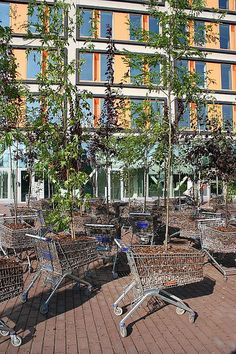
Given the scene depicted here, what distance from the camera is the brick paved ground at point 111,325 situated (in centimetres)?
478

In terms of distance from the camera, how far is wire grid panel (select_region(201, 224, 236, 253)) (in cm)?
790

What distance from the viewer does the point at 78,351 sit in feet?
15.3

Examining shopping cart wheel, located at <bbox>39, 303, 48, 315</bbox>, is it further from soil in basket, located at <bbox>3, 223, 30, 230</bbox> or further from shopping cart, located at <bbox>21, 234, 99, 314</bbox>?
soil in basket, located at <bbox>3, 223, 30, 230</bbox>

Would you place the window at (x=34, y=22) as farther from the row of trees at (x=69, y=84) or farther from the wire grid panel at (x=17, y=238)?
the wire grid panel at (x=17, y=238)

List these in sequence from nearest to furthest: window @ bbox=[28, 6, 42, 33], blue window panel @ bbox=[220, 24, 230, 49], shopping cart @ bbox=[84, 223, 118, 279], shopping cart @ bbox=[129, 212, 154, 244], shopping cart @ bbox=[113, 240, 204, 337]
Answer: shopping cart @ bbox=[113, 240, 204, 337] → window @ bbox=[28, 6, 42, 33] → shopping cart @ bbox=[84, 223, 118, 279] → shopping cart @ bbox=[129, 212, 154, 244] → blue window panel @ bbox=[220, 24, 230, 49]

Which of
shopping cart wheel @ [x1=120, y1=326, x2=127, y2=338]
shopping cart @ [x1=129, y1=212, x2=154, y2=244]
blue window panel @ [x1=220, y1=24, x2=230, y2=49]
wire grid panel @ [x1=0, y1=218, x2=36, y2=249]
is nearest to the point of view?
shopping cart wheel @ [x1=120, y1=326, x2=127, y2=338]

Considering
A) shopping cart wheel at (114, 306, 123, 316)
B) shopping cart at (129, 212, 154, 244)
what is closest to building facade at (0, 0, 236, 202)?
shopping cart at (129, 212, 154, 244)

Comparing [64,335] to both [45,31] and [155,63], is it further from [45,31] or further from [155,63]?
[45,31]

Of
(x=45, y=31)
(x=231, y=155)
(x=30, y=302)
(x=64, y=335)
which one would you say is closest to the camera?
(x=64, y=335)

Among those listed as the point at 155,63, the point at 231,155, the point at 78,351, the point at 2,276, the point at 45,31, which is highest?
the point at 45,31

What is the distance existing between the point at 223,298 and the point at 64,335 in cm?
278

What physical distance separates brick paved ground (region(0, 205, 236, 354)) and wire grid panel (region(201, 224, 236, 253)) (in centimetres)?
91

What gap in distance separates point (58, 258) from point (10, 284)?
4.24 ft

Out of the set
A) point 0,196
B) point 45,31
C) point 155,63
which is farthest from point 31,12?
point 0,196
